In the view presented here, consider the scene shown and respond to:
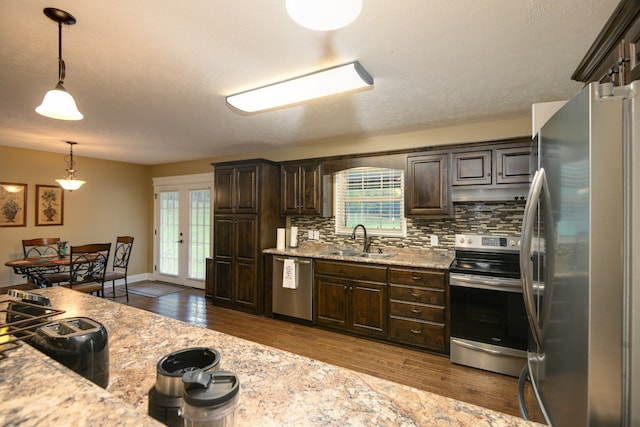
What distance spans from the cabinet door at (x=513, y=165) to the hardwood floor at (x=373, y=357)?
1.88 m

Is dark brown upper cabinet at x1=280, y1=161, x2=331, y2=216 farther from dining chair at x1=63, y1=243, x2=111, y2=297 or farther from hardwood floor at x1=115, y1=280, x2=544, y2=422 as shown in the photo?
dining chair at x1=63, y1=243, x2=111, y2=297

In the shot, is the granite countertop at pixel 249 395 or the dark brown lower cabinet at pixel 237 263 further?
the dark brown lower cabinet at pixel 237 263

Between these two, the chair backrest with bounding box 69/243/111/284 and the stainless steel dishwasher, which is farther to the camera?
the chair backrest with bounding box 69/243/111/284

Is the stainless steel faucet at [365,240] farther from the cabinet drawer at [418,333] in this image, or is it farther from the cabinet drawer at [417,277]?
the cabinet drawer at [418,333]

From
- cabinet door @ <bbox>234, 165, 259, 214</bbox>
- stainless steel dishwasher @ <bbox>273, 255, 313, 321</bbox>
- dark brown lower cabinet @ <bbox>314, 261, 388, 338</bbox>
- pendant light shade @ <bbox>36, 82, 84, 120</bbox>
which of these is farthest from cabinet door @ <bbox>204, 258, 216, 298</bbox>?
pendant light shade @ <bbox>36, 82, 84, 120</bbox>

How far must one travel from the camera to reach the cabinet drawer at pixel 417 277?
301cm

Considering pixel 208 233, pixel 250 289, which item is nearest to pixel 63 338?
pixel 250 289

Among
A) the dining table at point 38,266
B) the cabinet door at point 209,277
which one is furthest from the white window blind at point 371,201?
the dining table at point 38,266

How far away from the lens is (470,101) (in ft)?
9.05

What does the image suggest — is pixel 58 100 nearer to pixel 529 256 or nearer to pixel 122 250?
pixel 529 256

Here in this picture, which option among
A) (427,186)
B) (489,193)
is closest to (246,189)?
(427,186)

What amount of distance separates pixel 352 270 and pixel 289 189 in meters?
1.59

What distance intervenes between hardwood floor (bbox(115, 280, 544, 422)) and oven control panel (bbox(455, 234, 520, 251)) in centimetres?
120

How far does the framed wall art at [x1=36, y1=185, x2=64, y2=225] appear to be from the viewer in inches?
192
